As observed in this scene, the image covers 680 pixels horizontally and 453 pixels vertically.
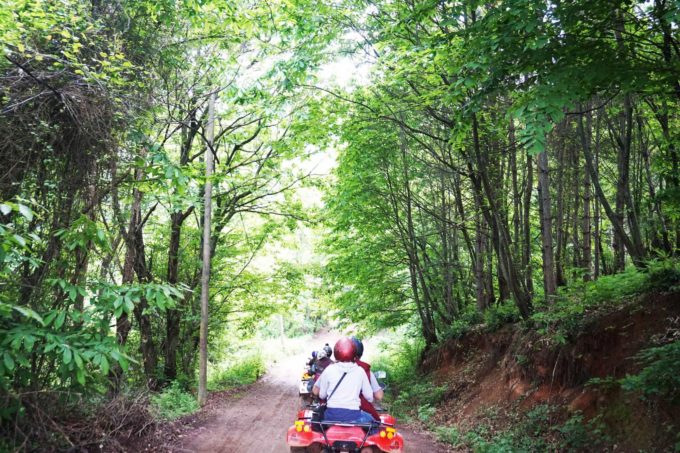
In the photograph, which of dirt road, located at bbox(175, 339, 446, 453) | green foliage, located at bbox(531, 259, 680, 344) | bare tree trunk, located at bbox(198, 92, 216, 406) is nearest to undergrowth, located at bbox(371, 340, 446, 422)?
dirt road, located at bbox(175, 339, 446, 453)

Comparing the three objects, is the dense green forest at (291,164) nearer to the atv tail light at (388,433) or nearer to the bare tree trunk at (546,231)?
the bare tree trunk at (546,231)

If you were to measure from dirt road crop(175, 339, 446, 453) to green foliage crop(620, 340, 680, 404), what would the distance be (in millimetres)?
4209

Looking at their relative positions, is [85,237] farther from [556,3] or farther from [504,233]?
[504,233]

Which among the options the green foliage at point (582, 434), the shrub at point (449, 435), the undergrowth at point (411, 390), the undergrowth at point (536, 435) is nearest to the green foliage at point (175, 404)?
the undergrowth at point (411, 390)

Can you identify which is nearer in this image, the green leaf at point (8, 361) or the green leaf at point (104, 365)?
the green leaf at point (8, 361)

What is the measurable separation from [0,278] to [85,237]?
42.8 inches

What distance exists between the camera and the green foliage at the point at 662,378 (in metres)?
5.41

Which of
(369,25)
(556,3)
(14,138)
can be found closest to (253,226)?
(369,25)

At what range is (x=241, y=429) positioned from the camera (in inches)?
406

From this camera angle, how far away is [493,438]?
8.20 metres

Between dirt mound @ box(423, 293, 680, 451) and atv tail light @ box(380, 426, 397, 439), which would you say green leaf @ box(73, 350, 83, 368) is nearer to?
atv tail light @ box(380, 426, 397, 439)

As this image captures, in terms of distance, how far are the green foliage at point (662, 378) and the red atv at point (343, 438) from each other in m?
3.20

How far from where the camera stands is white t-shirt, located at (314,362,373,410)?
4.96m

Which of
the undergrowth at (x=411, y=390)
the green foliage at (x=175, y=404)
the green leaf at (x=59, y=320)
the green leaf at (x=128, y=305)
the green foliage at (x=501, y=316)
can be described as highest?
the green leaf at (x=128, y=305)
